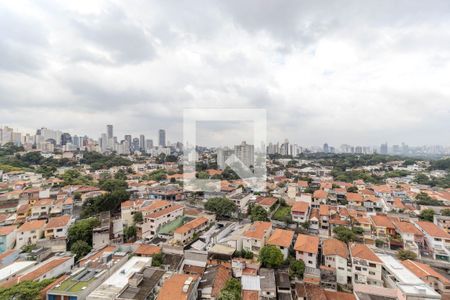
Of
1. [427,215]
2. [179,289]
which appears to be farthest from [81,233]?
[427,215]

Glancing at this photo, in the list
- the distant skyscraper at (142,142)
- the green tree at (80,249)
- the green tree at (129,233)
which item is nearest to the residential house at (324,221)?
the green tree at (129,233)

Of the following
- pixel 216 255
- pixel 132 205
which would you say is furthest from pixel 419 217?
pixel 132 205

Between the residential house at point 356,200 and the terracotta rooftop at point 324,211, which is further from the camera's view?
the residential house at point 356,200

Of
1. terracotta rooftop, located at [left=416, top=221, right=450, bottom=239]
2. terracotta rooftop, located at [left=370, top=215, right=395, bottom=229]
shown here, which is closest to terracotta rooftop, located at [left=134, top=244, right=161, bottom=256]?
terracotta rooftop, located at [left=370, top=215, right=395, bottom=229]

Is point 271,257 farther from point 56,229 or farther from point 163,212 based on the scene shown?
point 56,229

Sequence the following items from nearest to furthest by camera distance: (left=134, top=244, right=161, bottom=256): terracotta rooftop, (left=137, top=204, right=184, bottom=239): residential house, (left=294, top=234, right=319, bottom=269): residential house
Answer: (left=134, top=244, right=161, bottom=256): terracotta rooftop
(left=294, top=234, right=319, bottom=269): residential house
(left=137, top=204, right=184, bottom=239): residential house

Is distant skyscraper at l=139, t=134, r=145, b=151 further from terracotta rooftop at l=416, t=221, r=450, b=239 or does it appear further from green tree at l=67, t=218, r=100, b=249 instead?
terracotta rooftop at l=416, t=221, r=450, b=239

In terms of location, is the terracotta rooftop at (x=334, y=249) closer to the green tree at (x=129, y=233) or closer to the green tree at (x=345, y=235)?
the green tree at (x=345, y=235)
